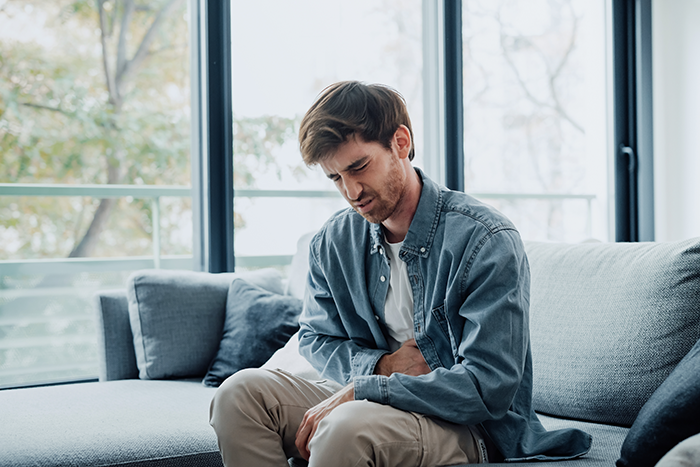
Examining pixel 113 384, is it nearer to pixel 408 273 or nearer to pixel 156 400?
pixel 156 400

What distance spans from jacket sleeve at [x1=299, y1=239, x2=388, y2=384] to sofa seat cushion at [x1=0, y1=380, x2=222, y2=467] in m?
0.37

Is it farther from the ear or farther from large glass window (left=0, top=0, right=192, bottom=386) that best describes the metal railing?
the ear

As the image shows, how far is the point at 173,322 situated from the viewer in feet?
7.20

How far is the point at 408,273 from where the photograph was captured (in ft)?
4.39

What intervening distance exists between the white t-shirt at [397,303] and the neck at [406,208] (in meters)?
0.03

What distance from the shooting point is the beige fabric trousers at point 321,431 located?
1.04 meters

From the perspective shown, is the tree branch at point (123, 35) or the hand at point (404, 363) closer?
the hand at point (404, 363)

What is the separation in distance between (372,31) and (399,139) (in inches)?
75.7

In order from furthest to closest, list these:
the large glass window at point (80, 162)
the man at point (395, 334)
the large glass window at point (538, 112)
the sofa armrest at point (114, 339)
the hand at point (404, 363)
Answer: the large glass window at point (538, 112) < the large glass window at point (80, 162) < the sofa armrest at point (114, 339) < the hand at point (404, 363) < the man at point (395, 334)

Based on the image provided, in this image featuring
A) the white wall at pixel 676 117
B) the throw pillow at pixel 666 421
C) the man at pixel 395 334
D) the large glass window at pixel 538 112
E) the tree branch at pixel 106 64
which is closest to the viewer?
the throw pillow at pixel 666 421

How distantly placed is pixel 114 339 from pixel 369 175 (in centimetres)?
135

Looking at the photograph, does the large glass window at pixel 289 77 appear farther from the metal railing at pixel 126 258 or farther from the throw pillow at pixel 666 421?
the throw pillow at pixel 666 421

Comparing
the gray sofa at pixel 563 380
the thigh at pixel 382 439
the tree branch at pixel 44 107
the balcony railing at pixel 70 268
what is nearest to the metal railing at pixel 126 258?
Result: the balcony railing at pixel 70 268

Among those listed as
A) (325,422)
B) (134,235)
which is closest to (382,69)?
(134,235)
